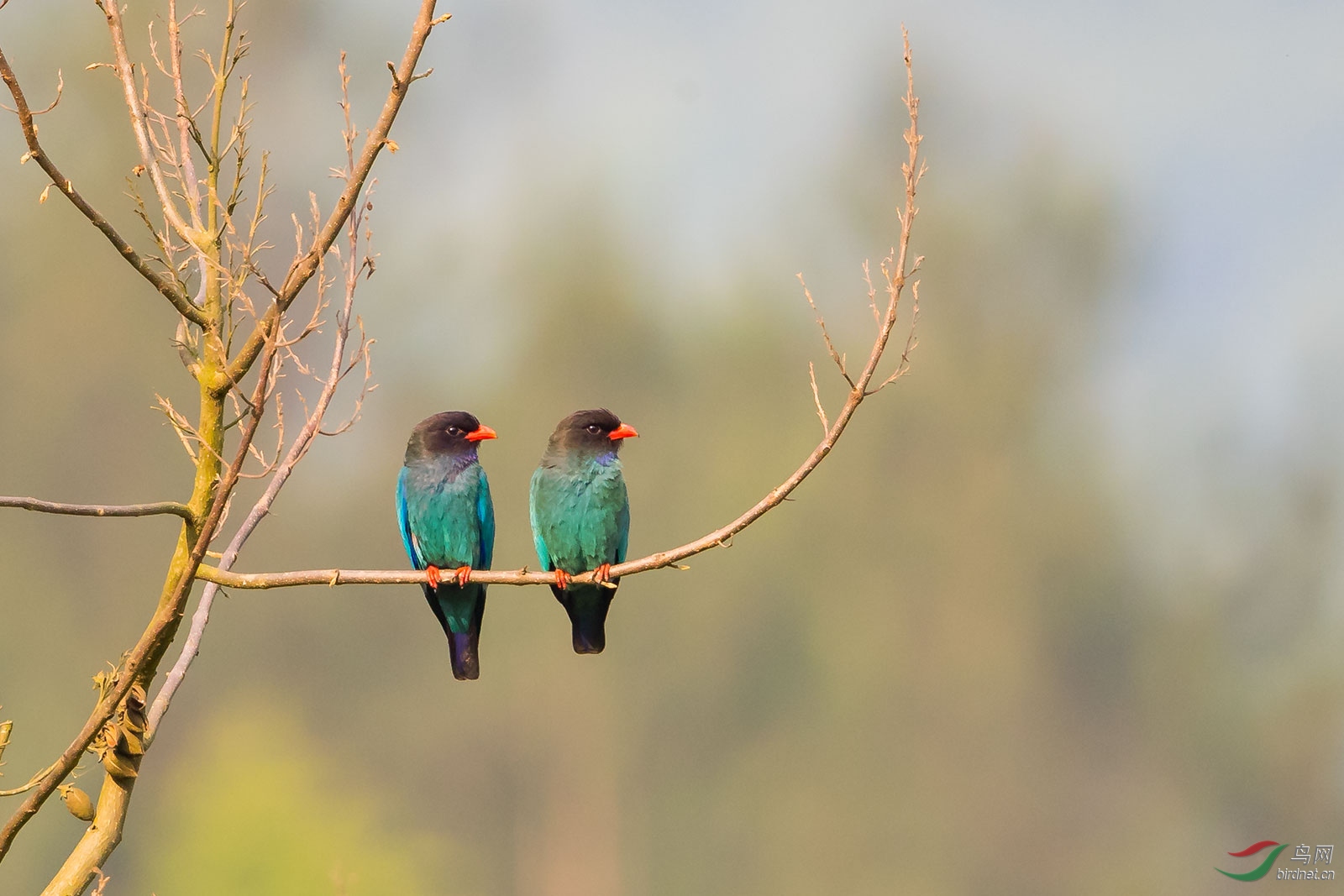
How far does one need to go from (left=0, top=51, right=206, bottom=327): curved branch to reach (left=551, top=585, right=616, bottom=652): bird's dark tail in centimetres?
344

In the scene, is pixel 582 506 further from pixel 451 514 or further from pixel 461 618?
pixel 461 618

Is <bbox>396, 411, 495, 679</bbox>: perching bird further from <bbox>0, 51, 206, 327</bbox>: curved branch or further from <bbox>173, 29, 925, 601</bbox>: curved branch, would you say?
<bbox>0, 51, 206, 327</bbox>: curved branch

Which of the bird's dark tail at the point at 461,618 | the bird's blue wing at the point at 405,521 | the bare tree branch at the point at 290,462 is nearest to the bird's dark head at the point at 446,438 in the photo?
the bird's blue wing at the point at 405,521

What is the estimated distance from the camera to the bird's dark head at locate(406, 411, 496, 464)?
855 centimetres

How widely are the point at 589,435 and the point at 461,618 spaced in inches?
46.1

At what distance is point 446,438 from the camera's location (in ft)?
28.1

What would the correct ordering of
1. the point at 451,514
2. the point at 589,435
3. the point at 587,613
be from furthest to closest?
1. the point at 589,435
2. the point at 451,514
3. the point at 587,613

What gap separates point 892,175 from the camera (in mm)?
54906

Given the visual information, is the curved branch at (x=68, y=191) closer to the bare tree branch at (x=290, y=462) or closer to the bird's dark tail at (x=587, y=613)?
the bare tree branch at (x=290, y=462)

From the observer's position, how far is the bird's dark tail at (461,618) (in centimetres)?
816

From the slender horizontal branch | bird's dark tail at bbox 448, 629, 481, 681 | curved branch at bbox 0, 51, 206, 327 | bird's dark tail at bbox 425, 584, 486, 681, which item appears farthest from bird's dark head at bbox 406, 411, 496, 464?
the slender horizontal branch

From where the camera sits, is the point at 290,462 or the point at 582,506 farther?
the point at 582,506

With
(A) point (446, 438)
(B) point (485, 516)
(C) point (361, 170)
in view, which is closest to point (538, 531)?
(B) point (485, 516)

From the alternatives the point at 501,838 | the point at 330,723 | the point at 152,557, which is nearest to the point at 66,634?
the point at 152,557
